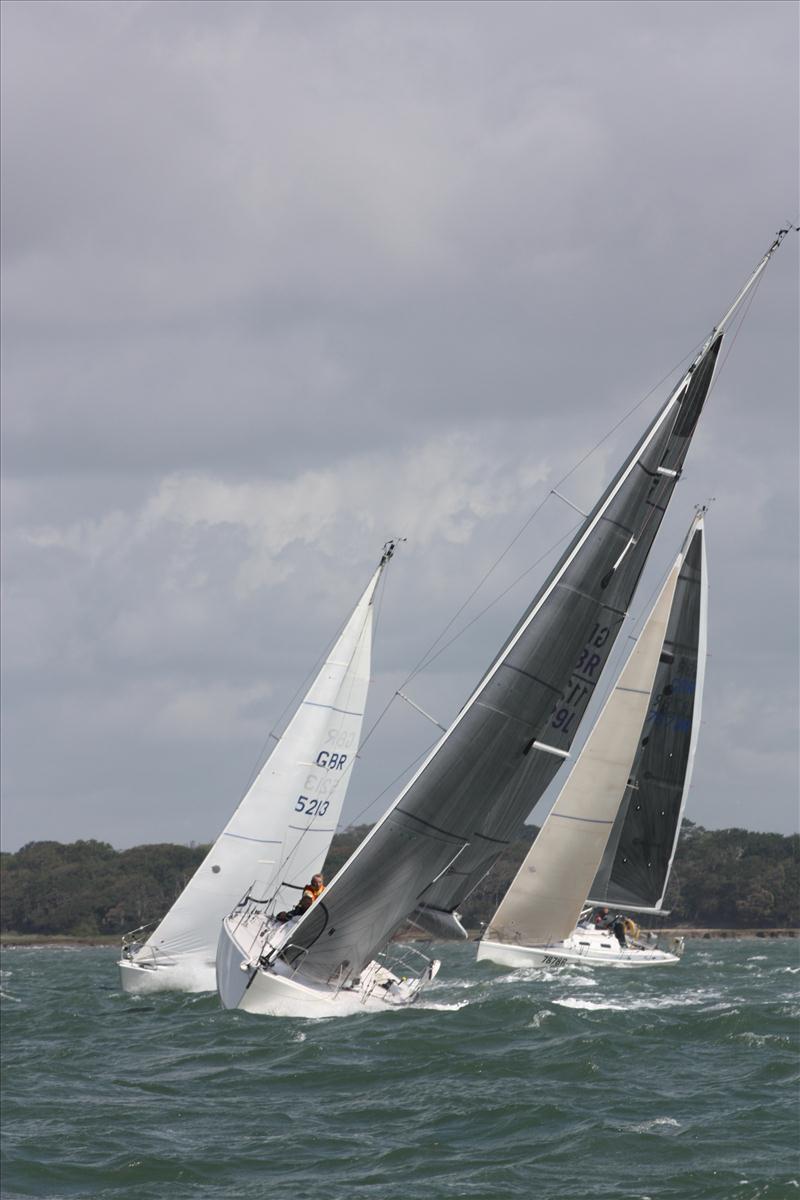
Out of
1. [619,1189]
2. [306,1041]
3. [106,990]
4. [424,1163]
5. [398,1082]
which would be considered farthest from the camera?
→ [106,990]

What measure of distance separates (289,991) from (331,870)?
78.0 meters

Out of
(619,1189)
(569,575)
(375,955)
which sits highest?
(569,575)

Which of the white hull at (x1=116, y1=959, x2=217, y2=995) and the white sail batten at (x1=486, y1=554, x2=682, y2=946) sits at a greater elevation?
the white sail batten at (x1=486, y1=554, x2=682, y2=946)

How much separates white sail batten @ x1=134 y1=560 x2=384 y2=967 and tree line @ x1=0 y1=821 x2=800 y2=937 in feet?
227

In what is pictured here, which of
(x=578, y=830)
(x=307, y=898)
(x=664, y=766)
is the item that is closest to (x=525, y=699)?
(x=307, y=898)

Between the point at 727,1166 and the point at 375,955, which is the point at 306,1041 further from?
the point at 727,1166

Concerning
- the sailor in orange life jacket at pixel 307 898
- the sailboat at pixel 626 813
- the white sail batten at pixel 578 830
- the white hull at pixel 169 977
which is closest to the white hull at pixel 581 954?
the sailboat at pixel 626 813

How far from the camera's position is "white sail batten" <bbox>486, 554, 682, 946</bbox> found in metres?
41.5

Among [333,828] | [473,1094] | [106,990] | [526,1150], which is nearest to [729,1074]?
[473,1094]

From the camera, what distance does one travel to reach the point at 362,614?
36500 millimetres

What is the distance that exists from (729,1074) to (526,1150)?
529 centimetres

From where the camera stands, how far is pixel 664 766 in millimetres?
46188

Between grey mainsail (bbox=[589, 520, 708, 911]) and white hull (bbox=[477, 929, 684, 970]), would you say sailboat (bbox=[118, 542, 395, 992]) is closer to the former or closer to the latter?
white hull (bbox=[477, 929, 684, 970])

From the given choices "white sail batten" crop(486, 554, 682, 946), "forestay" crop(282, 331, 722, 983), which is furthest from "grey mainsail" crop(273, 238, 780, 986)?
"white sail batten" crop(486, 554, 682, 946)
